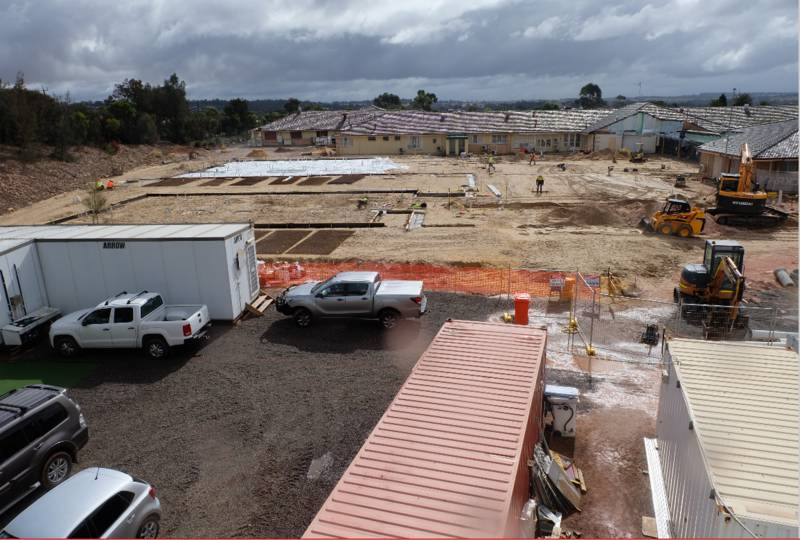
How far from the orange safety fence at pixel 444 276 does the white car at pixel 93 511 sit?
1324cm

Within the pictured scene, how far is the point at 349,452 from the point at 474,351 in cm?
316

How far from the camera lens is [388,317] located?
16547mm

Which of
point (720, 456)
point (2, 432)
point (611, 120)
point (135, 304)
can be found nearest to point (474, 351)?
point (720, 456)

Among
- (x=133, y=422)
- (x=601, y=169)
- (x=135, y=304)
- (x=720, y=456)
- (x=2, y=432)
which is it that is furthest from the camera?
(x=601, y=169)

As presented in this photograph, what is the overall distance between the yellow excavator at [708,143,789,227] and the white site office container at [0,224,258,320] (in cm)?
2540

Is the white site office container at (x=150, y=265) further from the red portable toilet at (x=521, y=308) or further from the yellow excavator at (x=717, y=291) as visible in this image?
the yellow excavator at (x=717, y=291)

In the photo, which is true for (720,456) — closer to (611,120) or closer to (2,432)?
(2,432)

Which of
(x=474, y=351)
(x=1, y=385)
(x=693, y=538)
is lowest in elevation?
(x=1, y=385)

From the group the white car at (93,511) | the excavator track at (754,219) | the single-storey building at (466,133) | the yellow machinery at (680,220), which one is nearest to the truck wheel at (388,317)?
the white car at (93,511)

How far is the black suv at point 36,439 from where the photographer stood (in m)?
9.52

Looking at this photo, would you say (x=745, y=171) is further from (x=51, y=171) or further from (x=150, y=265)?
(x=51, y=171)

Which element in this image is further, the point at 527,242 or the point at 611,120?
the point at 611,120

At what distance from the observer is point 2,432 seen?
9484 mm

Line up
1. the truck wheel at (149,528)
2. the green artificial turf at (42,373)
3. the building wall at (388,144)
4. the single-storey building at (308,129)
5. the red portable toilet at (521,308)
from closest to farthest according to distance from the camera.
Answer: the truck wheel at (149,528), the green artificial turf at (42,373), the red portable toilet at (521,308), the building wall at (388,144), the single-storey building at (308,129)
